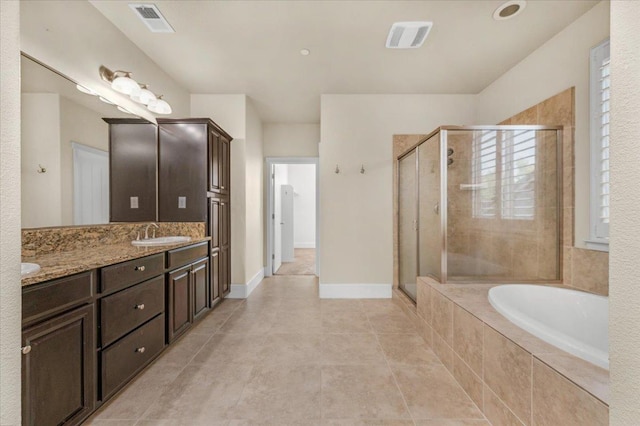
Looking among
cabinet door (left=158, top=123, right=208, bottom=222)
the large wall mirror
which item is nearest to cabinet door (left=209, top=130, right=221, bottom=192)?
cabinet door (left=158, top=123, right=208, bottom=222)

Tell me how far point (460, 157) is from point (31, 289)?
2947 millimetres

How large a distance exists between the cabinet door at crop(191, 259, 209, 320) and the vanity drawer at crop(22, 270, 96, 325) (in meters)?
1.12

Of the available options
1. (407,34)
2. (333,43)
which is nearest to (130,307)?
(333,43)

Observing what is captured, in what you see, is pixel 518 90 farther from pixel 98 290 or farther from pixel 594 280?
pixel 98 290

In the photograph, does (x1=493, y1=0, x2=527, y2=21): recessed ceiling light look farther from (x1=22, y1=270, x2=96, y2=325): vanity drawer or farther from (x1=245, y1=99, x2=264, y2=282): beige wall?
(x1=22, y1=270, x2=96, y2=325): vanity drawer

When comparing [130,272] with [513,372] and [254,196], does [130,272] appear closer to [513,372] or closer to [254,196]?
[513,372]

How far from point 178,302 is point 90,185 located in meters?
1.11

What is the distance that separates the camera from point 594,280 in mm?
2033

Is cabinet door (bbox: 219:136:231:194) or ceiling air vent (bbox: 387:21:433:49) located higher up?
ceiling air vent (bbox: 387:21:433:49)

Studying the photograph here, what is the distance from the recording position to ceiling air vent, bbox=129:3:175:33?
2.02 m

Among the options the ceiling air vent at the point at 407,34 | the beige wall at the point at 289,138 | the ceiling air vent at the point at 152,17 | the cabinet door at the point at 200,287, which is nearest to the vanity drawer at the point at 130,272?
the cabinet door at the point at 200,287

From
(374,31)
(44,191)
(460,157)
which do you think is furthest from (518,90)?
(44,191)

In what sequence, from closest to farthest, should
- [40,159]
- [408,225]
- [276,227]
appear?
[40,159] < [408,225] < [276,227]

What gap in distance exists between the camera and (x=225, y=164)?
3.33 meters
